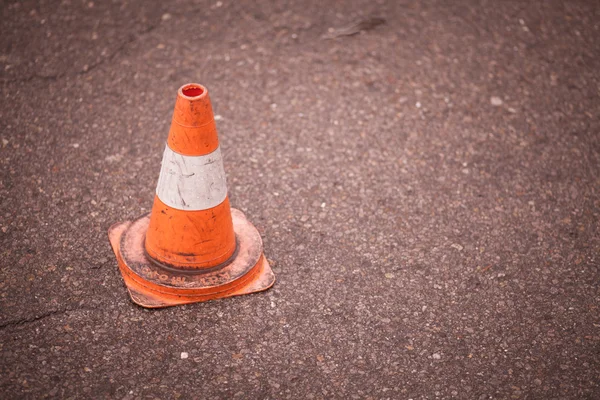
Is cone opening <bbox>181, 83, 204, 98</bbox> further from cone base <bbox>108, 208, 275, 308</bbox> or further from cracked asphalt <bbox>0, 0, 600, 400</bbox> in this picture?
cracked asphalt <bbox>0, 0, 600, 400</bbox>

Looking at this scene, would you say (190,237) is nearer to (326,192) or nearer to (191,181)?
(191,181)

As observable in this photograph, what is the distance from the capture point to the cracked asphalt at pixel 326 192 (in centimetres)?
276

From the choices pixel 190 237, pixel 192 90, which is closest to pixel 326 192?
pixel 190 237

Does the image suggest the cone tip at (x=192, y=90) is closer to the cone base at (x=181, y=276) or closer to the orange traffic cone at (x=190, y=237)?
the orange traffic cone at (x=190, y=237)

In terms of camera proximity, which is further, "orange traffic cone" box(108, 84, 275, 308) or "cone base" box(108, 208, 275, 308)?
"cone base" box(108, 208, 275, 308)

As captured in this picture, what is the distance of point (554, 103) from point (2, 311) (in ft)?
12.1

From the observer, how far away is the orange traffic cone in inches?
107

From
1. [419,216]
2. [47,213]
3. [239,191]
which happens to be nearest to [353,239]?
[419,216]

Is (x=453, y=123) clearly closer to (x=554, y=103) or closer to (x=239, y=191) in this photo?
(x=554, y=103)

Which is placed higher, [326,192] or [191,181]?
[191,181]

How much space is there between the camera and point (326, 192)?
12.2 ft

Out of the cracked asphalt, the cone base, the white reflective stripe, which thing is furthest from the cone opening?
the cracked asphalt

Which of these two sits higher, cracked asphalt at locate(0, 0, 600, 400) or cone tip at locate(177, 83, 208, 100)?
cone tip at locate(177, 83, 208, 100)

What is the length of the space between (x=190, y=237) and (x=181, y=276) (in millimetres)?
210
